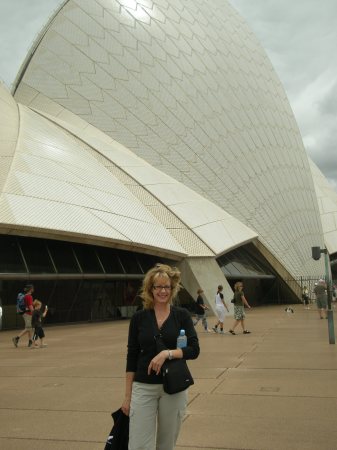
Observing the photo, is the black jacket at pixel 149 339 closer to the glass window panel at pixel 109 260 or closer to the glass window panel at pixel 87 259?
the glass window panel at pixel 87 259

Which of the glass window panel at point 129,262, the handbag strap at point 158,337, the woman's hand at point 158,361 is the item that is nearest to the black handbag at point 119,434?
the woman's hand at point 158,361

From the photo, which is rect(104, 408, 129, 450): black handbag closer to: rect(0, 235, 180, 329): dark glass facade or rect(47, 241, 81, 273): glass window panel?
rect(0, 235, 180, 329): dark glass facade

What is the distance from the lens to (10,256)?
1562 cm

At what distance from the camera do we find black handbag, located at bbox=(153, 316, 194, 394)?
3061 mm

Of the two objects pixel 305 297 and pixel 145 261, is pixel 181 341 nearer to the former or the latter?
pixel 145 261

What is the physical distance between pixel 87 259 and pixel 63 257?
1.00m

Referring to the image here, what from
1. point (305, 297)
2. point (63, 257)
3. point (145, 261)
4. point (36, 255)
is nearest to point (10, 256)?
point (36, 255)

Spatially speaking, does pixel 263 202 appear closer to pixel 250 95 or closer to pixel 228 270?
pixel 228 270

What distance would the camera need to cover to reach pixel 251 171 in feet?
87.5

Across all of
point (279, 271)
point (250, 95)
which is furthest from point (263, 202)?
point (250, 95)

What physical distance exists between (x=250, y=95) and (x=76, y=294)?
17398mm

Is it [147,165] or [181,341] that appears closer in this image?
[181,341]

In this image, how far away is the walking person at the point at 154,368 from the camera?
10.2 feet

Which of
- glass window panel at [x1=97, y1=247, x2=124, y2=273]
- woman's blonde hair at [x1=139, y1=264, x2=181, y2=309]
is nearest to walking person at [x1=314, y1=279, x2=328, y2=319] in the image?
glass window panel at [x1=97, y1=247, x2=124, y2=273]
